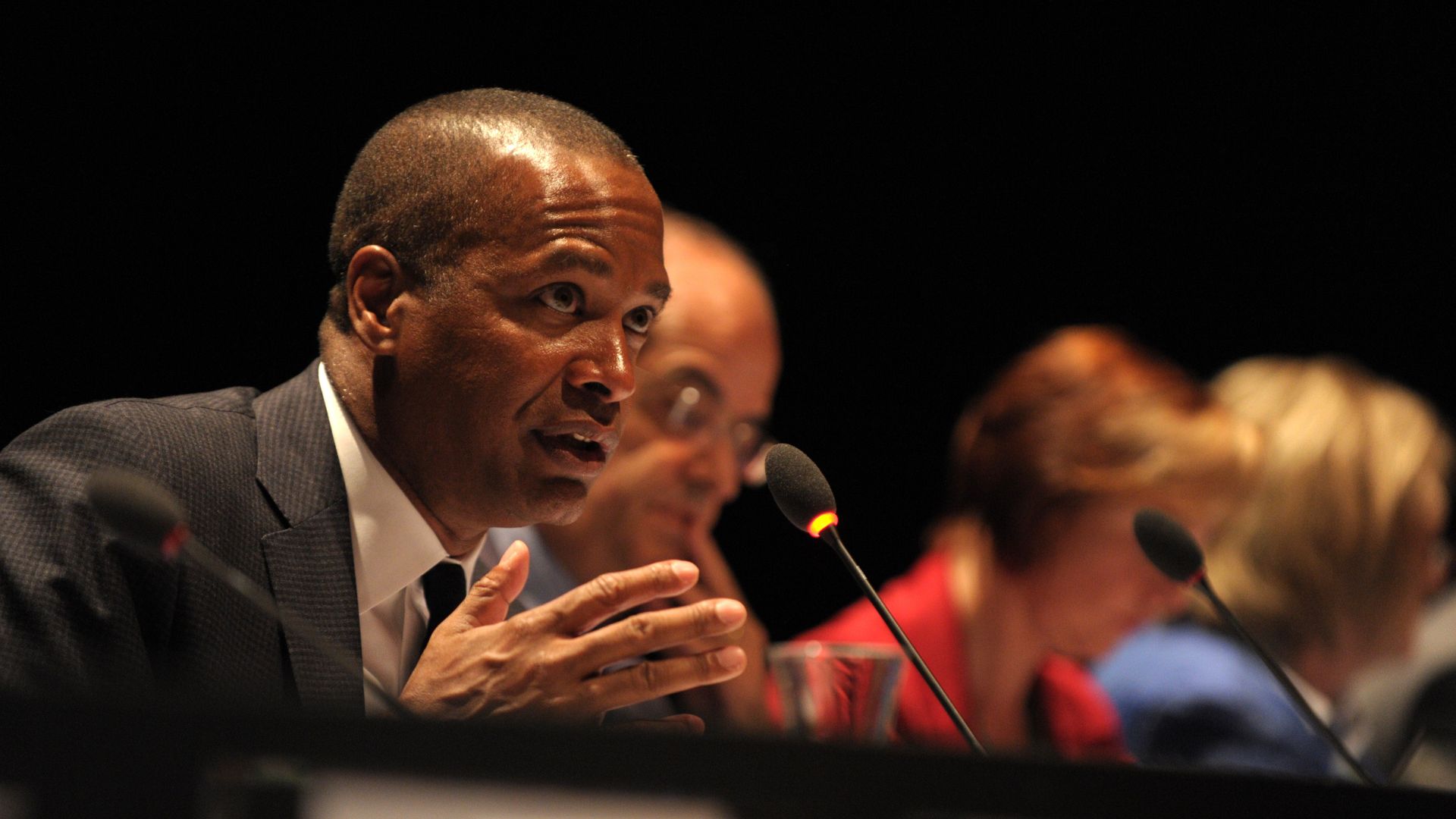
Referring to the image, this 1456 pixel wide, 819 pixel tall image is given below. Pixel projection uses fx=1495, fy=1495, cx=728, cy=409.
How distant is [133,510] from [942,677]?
193 centimetres

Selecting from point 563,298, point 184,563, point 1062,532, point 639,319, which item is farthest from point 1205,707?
point 184,563

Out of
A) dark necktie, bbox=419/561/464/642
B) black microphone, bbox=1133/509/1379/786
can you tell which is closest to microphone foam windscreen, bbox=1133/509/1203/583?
black microphone, bbox=1133/509/1379/786

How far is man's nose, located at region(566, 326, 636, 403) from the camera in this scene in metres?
1.67

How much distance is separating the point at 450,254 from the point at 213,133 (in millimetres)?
752

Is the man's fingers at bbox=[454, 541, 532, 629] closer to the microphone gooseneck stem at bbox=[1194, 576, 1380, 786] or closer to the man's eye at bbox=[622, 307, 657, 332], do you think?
the man's eye at bbox=[622, 307, 657, 332]

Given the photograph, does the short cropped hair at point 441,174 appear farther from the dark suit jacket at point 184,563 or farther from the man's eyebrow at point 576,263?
the dark suit jacket at point 184,563

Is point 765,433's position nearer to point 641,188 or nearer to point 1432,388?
point 641,188

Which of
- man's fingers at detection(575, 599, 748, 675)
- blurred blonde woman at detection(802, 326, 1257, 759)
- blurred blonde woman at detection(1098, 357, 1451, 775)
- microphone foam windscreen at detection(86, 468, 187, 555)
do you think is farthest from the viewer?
blurred blonde woman at detection(1098, 357, 1451, 775)

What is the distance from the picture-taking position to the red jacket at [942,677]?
2764 millimetres

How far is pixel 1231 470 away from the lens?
10.0 feet

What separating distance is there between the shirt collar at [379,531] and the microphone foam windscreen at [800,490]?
394mm

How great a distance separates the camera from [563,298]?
169 centimetres

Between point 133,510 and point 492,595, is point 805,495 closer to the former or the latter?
point 492,595

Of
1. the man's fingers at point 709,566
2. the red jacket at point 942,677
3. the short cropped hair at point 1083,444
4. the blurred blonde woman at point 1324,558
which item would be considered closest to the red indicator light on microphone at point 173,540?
the man's fingers at point 709,566
